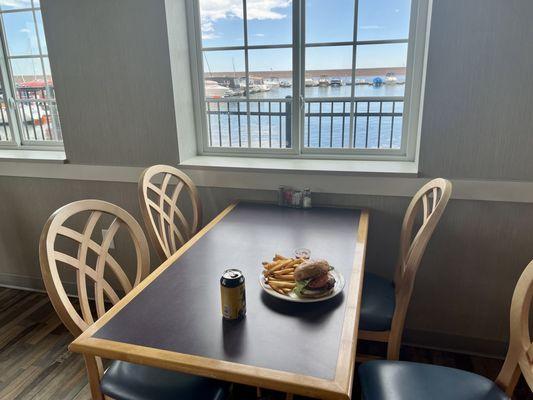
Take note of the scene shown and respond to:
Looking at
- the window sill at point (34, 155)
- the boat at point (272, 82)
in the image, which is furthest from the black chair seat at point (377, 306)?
the window sill at point (34, 155)

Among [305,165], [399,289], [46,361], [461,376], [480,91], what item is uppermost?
[480,91]

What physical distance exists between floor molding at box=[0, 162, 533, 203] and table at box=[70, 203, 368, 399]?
1.53ft

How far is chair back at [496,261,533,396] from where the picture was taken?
1002mm

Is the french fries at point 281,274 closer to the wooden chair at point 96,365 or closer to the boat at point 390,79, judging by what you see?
the wooden chair at point 96,365

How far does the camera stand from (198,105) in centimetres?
218

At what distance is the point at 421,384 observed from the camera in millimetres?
1147

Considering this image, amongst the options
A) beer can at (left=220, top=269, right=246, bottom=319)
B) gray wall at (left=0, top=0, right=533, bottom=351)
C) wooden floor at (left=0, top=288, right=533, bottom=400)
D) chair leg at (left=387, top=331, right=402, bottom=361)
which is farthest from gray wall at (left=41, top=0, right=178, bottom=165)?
chair leg at (left=387, top=331, right=402, bottom=361)

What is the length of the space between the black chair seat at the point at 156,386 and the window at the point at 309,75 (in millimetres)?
1342

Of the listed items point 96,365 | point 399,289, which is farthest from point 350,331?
point 96,365

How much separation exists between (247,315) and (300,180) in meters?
1.02

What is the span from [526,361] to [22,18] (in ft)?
9.84

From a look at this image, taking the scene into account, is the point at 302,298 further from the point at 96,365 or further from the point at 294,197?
the point at 294,197

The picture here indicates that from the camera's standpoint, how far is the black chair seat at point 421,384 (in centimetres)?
110

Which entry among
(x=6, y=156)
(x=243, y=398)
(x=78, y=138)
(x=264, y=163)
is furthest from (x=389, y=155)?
(x=6, y=156)
